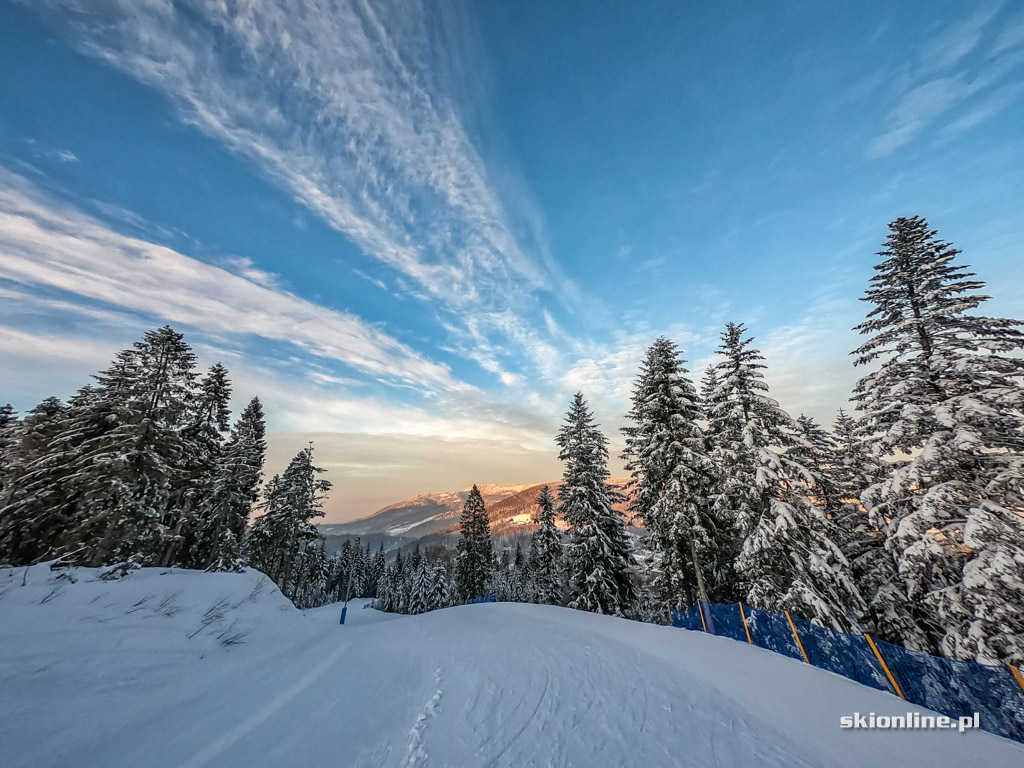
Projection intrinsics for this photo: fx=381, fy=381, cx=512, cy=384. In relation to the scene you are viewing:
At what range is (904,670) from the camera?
30.2ft

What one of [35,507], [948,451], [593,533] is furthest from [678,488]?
[35,507]

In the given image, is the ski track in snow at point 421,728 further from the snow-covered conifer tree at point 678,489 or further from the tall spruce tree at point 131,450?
the tall spruce tree at point 131,450

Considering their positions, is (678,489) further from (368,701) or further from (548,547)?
(548,547)

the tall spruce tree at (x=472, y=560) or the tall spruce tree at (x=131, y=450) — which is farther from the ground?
the tall spruce tree at (x=131, y=450)

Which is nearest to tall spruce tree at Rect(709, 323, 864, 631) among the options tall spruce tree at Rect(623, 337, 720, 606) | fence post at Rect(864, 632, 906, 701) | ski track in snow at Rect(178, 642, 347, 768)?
tall spruce tree at Rect(623, 337, 720, 606)

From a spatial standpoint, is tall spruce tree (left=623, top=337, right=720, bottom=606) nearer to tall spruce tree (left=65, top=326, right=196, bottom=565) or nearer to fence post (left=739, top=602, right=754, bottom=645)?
fence post (left=739, top=602, right=754, bottom=645)

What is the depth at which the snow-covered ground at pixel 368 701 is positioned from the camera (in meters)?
5.55

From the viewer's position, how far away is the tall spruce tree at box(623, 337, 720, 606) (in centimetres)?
1986

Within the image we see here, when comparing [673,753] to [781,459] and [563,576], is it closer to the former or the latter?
[781,459]

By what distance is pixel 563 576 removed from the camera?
30.3 metres

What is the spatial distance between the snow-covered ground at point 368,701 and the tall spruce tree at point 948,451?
21.6 ft

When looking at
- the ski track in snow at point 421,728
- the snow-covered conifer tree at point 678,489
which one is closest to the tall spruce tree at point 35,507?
the ski track in snow at point 421,728

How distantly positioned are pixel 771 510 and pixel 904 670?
815 cm

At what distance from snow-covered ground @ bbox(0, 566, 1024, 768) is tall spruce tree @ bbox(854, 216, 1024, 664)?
6575 mm
